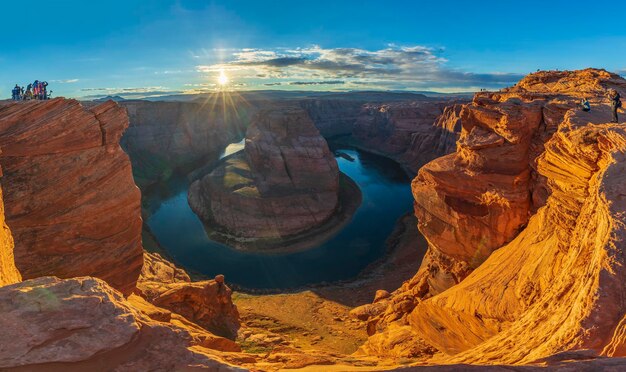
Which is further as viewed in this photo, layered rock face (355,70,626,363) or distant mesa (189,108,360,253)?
distant mesa (189,108,360,253)

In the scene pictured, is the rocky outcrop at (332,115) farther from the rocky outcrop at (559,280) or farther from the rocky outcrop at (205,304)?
the rocky outcrop at (559,280)

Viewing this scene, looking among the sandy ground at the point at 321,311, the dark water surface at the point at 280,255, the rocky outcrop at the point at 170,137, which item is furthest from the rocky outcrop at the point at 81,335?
the rocky outcrop at the point at 170,137

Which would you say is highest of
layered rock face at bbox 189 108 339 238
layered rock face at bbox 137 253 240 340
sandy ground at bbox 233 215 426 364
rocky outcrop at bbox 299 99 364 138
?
rocky outcrop at bbox 299 99 364 138

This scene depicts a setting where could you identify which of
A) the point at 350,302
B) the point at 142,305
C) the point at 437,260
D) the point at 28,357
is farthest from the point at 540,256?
the point at 350,302

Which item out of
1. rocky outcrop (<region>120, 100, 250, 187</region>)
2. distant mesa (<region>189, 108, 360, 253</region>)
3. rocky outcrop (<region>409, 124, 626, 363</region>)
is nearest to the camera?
rocky outcrop (<region>409, 124, 626, 363</region>)

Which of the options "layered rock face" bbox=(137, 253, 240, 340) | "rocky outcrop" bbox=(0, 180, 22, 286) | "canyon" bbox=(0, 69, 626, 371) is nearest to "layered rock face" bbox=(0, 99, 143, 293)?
"canyon" bbox=(0, 69, 626, 371)

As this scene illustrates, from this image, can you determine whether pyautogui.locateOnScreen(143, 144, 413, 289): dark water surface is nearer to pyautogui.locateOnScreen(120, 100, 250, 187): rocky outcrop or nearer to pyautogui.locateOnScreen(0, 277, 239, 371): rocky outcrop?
pyautogui.locateOnScreen(120, 100, 250, 187): rocky outcrop

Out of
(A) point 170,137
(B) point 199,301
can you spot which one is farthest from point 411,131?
(B) point 199,301
